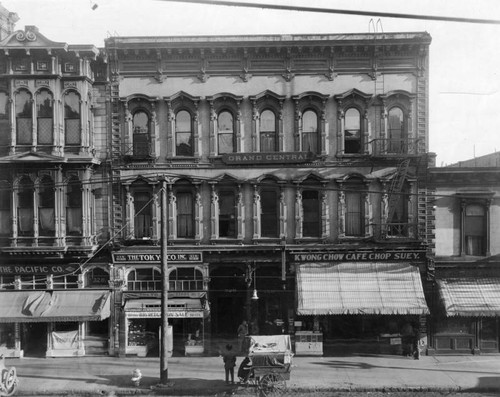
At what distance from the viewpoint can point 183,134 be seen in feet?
72.9

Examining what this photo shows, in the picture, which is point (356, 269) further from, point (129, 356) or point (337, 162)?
point (129, 356)

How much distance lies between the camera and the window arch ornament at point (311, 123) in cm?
2181

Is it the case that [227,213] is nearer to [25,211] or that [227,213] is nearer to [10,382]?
[25,211]

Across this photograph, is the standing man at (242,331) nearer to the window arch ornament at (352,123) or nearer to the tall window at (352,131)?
the window arch ornament at (352,123)

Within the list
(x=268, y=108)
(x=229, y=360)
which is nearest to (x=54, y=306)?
(x=229, y=360)

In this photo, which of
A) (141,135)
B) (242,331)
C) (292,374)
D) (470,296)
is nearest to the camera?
(292,374)

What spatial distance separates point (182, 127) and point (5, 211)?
27.6ft

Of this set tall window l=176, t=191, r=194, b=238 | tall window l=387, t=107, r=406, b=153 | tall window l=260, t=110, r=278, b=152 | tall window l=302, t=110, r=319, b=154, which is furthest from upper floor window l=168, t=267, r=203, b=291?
tall window l=387, t=107, r=406, b=153

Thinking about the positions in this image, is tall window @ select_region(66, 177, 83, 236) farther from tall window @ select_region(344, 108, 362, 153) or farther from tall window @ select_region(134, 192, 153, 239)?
tall window @ select_region(344, 108, 362, 153)

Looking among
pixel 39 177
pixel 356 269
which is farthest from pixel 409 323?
pixel 39 177

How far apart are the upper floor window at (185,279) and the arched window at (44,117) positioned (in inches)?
304

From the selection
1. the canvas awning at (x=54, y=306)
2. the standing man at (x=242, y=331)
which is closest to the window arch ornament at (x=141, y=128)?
the canvas awning at (x=54, y=306)

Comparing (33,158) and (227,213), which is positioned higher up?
(33,158)

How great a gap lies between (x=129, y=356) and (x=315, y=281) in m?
8.47
